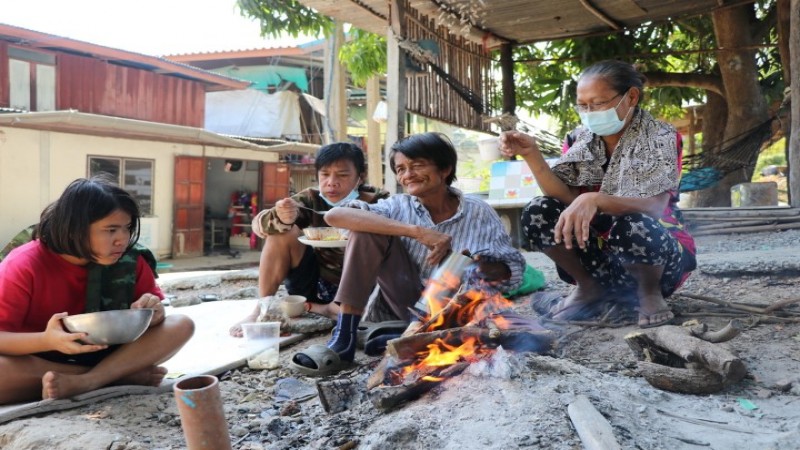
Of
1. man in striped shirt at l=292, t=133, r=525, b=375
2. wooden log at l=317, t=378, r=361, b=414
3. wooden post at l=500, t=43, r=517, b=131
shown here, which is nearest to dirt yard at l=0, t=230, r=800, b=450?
wooden log at l=317, t=378, r=361, b=414

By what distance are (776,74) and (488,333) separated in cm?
888

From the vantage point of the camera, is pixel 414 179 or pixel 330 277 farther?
pixel 330 277

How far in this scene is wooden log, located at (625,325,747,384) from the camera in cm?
202

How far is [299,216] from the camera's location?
365cm

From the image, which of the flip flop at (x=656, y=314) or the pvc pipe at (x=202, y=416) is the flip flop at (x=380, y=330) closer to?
the flip flop at (x=656, y=314)

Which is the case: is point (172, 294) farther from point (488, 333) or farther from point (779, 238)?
point (779, 238)

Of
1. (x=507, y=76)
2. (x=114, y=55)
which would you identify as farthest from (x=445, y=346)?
(x=114, y=55)

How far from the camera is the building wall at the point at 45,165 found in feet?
34.2

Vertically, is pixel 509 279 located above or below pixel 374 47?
below

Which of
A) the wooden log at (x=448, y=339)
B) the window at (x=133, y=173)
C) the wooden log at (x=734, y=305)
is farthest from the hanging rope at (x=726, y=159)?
the window at (x=133, y=173)

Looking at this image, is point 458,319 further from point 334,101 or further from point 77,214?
point 334,101

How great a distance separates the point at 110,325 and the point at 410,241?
4.67ft

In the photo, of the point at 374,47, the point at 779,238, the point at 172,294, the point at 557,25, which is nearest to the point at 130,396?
the point at 172,294

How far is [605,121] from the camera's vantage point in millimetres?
2852
